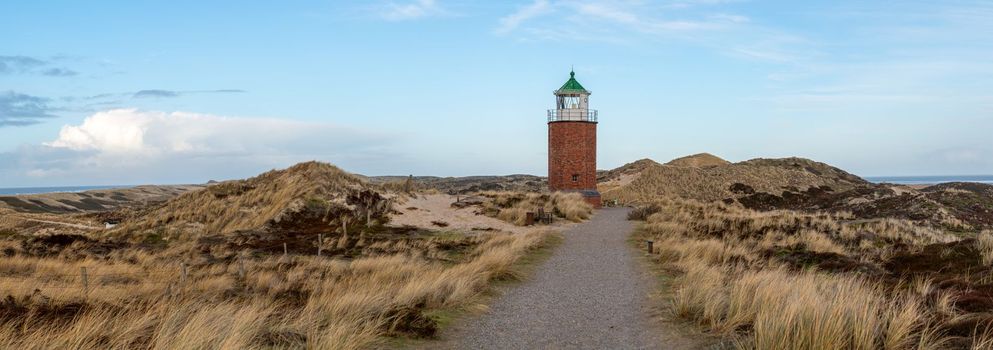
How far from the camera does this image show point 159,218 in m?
35.6

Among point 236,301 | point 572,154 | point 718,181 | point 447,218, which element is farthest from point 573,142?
point 236,301

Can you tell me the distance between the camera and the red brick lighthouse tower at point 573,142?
41812 millimetres

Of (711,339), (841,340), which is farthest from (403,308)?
(841,340)

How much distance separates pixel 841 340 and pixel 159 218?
119 ft

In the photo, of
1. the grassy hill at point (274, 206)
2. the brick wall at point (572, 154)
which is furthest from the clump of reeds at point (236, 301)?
the brick wall at point (572, 154)

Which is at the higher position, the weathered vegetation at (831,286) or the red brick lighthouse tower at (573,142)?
the red brick lighthouse tower at (573,142)

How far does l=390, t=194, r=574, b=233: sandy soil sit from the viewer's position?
29484 millimetres

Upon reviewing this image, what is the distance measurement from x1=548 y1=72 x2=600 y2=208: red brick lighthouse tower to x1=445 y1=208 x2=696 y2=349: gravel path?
24.5m

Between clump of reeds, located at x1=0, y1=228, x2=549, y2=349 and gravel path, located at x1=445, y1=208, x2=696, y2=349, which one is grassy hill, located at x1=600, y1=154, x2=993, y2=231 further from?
clump of reeds, located at x1=0, y1=228, x2=549, y2=349

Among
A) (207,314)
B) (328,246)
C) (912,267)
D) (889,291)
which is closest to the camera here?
(207,314)

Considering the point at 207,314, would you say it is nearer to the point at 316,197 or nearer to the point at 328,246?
the point at 328,246

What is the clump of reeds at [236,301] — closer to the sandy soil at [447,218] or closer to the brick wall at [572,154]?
the sandy soil at [447,218]

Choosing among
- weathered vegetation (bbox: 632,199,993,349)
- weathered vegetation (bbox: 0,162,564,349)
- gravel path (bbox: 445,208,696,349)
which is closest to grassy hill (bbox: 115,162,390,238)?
weathered vegetation (bbox: 0,162,564,349)

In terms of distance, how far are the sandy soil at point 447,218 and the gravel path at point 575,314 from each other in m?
11.8
